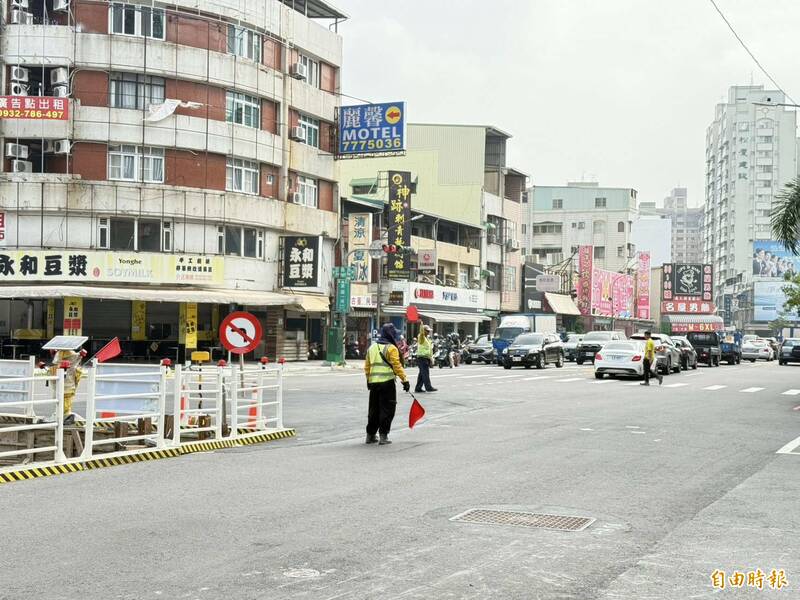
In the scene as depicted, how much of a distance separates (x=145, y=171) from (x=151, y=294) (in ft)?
17.5

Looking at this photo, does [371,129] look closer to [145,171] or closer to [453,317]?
[145,171]

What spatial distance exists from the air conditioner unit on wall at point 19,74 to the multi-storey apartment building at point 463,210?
82.9 feet

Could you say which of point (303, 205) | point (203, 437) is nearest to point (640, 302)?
point (303, 205)

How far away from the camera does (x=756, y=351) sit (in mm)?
65812

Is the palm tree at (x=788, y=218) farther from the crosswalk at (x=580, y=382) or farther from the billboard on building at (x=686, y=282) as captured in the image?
the billboard on building at (x=686, y=282)

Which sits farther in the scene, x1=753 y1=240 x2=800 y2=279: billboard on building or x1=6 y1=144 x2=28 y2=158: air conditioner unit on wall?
x1=753 y1=240 x2=800 y2=279: billboard on building

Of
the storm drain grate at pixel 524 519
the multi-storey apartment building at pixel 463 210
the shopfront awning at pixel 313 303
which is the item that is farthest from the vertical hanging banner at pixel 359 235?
the storm drain grate at pixel 524 519

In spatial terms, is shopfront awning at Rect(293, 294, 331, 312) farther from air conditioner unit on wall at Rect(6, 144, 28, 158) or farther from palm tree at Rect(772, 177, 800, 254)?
palm tree at Rect(772, 177, 800, 254)

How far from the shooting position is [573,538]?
291 inches

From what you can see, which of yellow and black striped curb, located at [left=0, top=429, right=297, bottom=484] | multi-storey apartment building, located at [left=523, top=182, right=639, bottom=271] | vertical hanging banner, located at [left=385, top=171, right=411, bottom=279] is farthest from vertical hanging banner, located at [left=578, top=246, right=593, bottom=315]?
yellow and black striped curb, located at [left=0, top=429, right=297, bottom=484]

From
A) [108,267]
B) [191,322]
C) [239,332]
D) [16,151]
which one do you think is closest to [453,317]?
[191,322]

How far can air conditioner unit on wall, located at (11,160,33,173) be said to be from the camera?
37781 millimetres

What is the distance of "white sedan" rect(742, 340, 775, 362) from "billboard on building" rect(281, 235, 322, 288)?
115 ft

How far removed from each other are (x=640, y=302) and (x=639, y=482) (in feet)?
300
